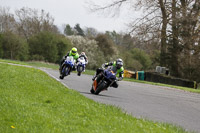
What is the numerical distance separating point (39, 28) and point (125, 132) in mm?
76730

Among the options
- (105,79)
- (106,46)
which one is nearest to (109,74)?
(105,79)

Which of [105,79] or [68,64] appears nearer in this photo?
[105,79]

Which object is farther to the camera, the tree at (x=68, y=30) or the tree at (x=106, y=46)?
the tree at (x=68, y=30)

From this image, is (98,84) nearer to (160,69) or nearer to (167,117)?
(167,117)

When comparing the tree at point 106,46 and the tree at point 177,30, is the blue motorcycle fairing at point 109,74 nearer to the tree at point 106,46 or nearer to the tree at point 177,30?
the tree at point 177,30

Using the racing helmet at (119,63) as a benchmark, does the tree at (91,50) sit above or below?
above

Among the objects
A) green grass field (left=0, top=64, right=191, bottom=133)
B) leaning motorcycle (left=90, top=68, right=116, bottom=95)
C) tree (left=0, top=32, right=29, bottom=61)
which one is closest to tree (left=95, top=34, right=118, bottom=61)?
tree (left=0, top=32, right=29, bottom=61)

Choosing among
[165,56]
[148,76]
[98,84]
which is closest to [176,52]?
[165,56]

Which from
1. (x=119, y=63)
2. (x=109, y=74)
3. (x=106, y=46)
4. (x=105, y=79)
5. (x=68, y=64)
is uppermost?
(x=106, y=46)

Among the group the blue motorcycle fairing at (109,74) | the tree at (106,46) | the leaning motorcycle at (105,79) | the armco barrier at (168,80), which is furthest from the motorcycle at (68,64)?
the tree at (106,46)

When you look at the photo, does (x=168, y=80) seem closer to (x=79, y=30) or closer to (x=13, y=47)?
(x=13, y=47)

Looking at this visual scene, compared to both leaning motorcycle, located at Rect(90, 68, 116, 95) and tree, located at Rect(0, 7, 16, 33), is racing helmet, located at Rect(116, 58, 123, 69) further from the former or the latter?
tree, located at Rect(0, 7, 16, 33)

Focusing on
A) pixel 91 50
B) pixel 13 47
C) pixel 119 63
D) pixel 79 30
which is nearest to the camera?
pixel 119 63

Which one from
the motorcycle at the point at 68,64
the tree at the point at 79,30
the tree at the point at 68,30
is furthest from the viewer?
the tree at the point at 68,30
